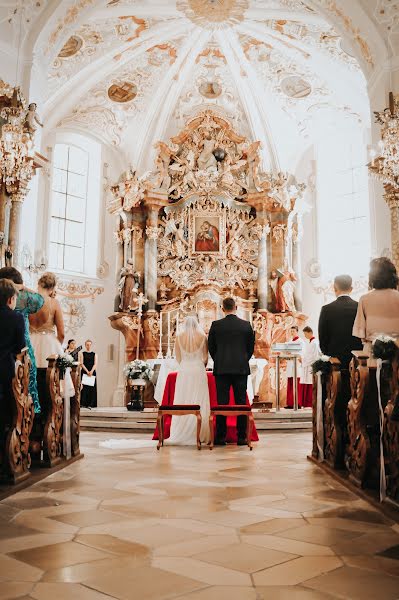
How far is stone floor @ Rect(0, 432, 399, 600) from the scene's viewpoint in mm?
2240

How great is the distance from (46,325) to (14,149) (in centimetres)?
443

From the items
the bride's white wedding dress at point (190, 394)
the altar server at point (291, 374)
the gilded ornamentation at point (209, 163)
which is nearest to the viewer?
the bride's white wedding dress at point (190, 394)

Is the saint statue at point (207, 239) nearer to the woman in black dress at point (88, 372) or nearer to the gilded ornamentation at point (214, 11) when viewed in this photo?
the woman in black dress at point (88, 372)

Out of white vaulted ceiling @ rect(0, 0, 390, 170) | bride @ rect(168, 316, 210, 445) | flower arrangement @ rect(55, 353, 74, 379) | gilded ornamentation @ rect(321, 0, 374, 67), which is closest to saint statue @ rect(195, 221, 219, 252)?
white vaulted ceiling @ rect(0, 0, 390, 170)

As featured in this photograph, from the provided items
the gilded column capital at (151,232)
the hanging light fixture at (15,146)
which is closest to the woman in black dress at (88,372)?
the gilded column capital at (151,232)

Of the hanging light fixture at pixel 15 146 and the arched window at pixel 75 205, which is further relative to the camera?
the arched window at pixel 75 205

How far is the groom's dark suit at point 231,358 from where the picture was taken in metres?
7.22

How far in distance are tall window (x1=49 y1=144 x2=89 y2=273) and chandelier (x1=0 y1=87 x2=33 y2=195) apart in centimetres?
670

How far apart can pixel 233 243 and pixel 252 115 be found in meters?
3.71

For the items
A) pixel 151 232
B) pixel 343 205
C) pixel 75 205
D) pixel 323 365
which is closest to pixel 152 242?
pixel 151 232

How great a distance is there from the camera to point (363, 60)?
11406mm

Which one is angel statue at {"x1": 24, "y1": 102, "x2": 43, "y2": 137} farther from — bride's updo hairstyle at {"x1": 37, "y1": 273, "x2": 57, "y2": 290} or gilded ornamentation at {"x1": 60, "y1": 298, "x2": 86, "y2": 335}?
gilded ornamentation at {"x1": 60, "y1": 298, "x2": 86, "y2": 335}

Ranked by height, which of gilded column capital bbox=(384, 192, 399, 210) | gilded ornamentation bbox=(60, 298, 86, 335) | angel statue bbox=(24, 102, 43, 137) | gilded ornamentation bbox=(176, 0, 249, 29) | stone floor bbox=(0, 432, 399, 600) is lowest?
stone floor bbox=(0, 432, 399, 600)

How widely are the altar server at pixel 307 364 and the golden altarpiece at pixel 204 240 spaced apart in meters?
1.66
